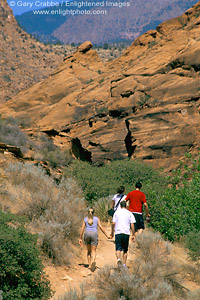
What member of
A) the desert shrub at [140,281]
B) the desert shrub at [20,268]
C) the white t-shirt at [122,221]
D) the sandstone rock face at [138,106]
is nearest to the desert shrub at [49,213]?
the desert shrub at [20,268]

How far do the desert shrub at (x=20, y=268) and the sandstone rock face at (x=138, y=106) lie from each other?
15.1 metres

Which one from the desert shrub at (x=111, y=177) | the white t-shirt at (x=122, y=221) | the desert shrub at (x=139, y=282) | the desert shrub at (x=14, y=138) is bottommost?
the desert shrub at (x=139, y=282)

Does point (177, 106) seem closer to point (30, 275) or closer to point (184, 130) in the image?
point (184, 130)

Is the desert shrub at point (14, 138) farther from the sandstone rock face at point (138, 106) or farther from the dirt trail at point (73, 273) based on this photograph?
the dirt trail at point (73, 273)

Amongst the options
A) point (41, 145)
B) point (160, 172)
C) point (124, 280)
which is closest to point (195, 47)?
point (160, 172)

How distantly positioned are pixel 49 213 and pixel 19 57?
6647cm

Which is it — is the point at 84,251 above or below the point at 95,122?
below

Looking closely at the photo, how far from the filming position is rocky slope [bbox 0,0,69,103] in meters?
64.2

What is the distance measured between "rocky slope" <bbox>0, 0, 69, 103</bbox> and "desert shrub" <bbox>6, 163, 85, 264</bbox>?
51.2 meters

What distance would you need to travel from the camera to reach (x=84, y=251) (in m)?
9.60

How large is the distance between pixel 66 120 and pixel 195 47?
489 inches

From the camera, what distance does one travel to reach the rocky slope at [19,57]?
6418 centimetres

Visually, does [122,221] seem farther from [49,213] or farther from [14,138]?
[14,138]

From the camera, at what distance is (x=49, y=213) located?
9.11 meters
